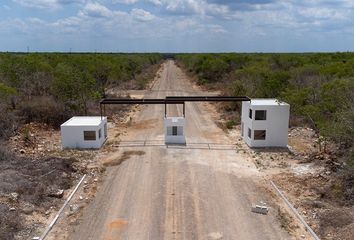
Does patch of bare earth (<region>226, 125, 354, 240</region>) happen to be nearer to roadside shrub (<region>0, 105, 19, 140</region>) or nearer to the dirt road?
the dirt road

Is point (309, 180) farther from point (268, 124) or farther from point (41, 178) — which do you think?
point (41, 178)

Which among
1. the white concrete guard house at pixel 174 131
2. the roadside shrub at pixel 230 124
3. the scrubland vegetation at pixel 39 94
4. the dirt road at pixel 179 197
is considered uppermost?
the scrubland vegetation at pixel 39 94

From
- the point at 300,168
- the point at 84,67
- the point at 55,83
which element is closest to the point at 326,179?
the point at 300,168

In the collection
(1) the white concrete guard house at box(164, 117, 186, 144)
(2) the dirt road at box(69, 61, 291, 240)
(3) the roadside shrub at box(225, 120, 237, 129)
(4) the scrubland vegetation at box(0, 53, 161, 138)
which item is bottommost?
(2) the dirt road at box(69, 61, 291, 240)

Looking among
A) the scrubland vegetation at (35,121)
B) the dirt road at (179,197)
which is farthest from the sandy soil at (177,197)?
the scrubland vegetation at (35,121)

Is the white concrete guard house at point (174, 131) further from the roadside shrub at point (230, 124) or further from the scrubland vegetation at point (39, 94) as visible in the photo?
the scrubland vegetation at point (39, 94)

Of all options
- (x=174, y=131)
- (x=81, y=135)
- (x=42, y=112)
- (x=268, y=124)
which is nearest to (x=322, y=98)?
(x=268, y=124)

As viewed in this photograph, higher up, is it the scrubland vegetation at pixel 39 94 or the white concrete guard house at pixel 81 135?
the scrubland vegetation at pixel 39 94

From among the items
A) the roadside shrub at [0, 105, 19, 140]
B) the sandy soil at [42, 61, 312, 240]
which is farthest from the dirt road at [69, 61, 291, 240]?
the roadside shrub at [0, 105, 19, 140]
